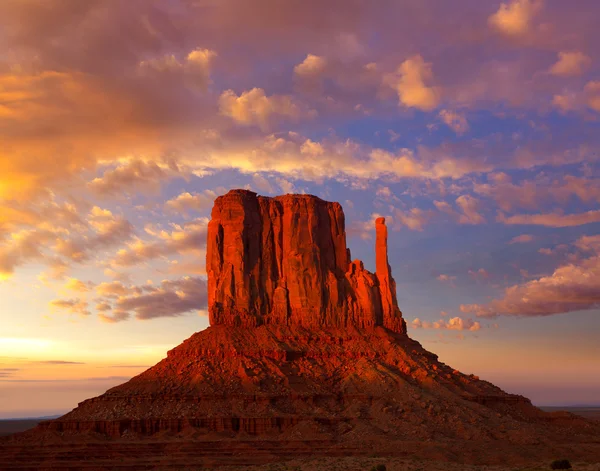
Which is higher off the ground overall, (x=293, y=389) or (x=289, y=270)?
(x=289, y=270)

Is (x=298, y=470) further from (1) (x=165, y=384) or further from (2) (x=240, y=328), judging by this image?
(2) (x=240, y=328)

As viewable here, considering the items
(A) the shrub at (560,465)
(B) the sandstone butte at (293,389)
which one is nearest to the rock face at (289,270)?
(B) the sandstone butte at (293,389)

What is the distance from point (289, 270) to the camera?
126m

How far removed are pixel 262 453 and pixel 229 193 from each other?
47356 millimetres

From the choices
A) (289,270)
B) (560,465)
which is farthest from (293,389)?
(560,465)

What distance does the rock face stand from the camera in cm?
12351

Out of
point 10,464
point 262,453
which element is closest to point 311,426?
point 262,453

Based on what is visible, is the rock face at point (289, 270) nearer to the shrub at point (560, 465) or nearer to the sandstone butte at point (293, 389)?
the sandstone butte at point (293, 389)

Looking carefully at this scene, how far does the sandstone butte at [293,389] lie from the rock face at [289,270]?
0.19m

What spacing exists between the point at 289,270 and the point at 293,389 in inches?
913

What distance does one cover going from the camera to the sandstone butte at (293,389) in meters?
94.4

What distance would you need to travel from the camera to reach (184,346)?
4564 inches

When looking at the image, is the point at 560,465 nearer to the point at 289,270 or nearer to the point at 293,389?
the point at 293,389

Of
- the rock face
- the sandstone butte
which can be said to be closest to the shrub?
the sandstone butte
